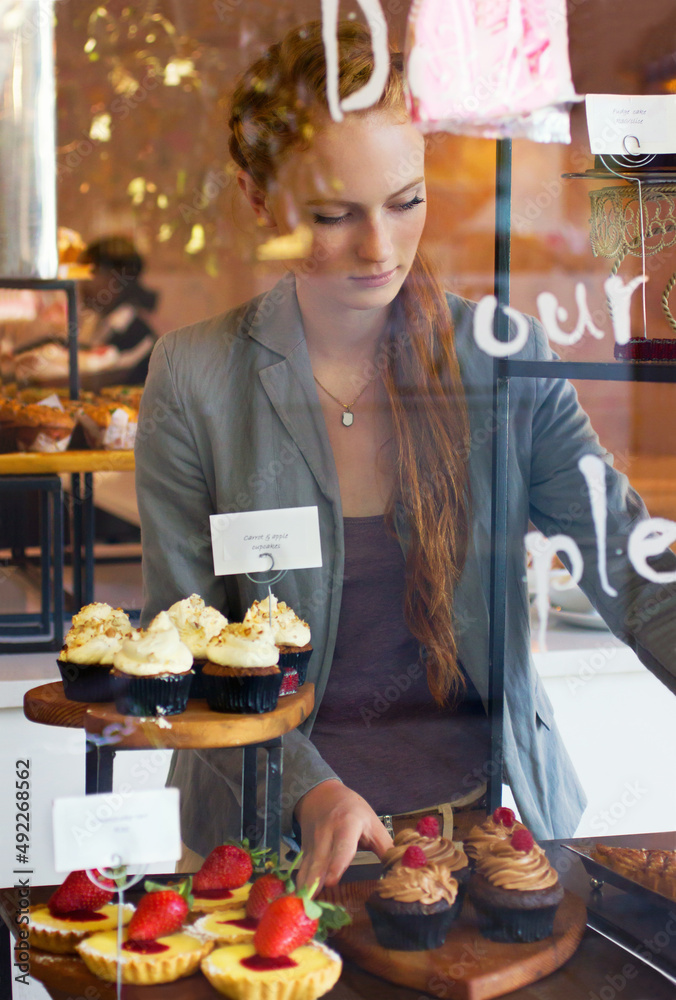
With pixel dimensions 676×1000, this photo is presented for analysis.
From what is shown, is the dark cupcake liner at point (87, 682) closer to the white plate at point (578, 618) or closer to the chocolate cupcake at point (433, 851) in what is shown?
the chocolate cupcake at point (433, 851)

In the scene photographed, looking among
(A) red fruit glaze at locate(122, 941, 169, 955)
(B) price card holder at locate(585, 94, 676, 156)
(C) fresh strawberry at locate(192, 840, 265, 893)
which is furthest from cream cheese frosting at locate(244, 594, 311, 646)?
(B) price card holder at locate(585, 94, 676, 156)

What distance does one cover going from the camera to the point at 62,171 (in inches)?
47.1

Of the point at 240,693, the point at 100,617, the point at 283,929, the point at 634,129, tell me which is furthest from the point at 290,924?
the point at 634,129

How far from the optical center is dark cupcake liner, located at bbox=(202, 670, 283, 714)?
856 mm

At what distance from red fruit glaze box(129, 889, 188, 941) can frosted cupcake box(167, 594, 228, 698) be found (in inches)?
8.8

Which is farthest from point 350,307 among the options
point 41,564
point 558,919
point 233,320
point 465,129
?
point 558,919

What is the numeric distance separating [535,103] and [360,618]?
0.63m

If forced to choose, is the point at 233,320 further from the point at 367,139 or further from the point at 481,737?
the point at 481,737

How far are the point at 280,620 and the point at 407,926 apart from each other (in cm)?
34

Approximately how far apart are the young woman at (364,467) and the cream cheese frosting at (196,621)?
0.20 ft

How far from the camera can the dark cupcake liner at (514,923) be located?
2.61 feet

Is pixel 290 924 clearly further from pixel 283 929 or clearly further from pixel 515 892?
pixel 515 892

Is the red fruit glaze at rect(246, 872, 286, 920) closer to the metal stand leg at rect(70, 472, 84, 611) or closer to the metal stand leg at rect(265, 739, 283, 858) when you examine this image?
the metal stand leg at rect(265, 739, 283, 858)

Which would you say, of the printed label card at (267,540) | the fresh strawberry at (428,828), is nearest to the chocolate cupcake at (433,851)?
the fresh strawberry at (428,828)
